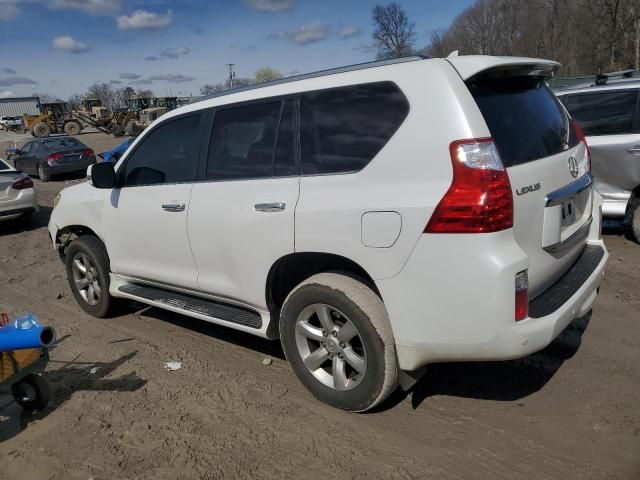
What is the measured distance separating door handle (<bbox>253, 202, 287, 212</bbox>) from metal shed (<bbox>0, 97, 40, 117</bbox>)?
81848mm

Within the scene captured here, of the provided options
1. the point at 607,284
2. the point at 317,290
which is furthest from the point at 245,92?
the point at 607,284

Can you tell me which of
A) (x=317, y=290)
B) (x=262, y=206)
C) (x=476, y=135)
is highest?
(x=476, y=135)

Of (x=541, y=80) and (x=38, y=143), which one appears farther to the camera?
(x=38, y=143)

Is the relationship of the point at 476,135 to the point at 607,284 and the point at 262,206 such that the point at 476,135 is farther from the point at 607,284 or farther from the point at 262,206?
the point at 607,284

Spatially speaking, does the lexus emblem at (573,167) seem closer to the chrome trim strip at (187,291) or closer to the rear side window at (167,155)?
the chrome trim strip at (187,291)

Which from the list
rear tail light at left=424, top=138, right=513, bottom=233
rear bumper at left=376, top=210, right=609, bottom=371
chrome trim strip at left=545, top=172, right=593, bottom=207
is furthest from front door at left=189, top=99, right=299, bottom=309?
chrome trim strip at left=545, top=172, right=593, bottom=207

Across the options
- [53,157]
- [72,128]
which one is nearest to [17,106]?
[72,128]

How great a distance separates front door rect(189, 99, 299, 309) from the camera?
10.8 feet

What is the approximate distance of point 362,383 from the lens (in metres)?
3.07

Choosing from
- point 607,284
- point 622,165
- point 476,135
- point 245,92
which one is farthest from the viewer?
point 622,165

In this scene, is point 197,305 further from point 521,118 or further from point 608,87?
point 608,87

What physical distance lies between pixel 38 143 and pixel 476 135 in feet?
63.5

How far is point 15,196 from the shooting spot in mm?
9906

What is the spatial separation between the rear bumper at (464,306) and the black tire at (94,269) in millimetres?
3075
